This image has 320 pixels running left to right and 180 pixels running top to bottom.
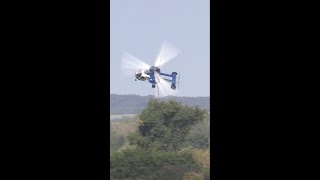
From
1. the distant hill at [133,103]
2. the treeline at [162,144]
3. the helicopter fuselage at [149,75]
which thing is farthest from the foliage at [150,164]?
the helicopter fuselage at [149,75]

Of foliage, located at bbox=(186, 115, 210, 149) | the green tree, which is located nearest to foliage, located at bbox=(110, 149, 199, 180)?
the green tree

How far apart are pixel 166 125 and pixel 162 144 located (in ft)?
1.55

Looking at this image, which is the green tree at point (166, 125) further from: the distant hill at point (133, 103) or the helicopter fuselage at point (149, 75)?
the helicopter fuselage at point (149, 75)

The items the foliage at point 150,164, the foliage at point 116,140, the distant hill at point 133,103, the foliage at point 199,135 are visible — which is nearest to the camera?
the foliage at point 150,164

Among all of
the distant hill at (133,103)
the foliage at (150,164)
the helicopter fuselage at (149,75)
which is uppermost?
the helicopter fuselage at (149,75)

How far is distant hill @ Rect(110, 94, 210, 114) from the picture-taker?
11.4 m

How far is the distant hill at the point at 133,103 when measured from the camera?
11.4 m
